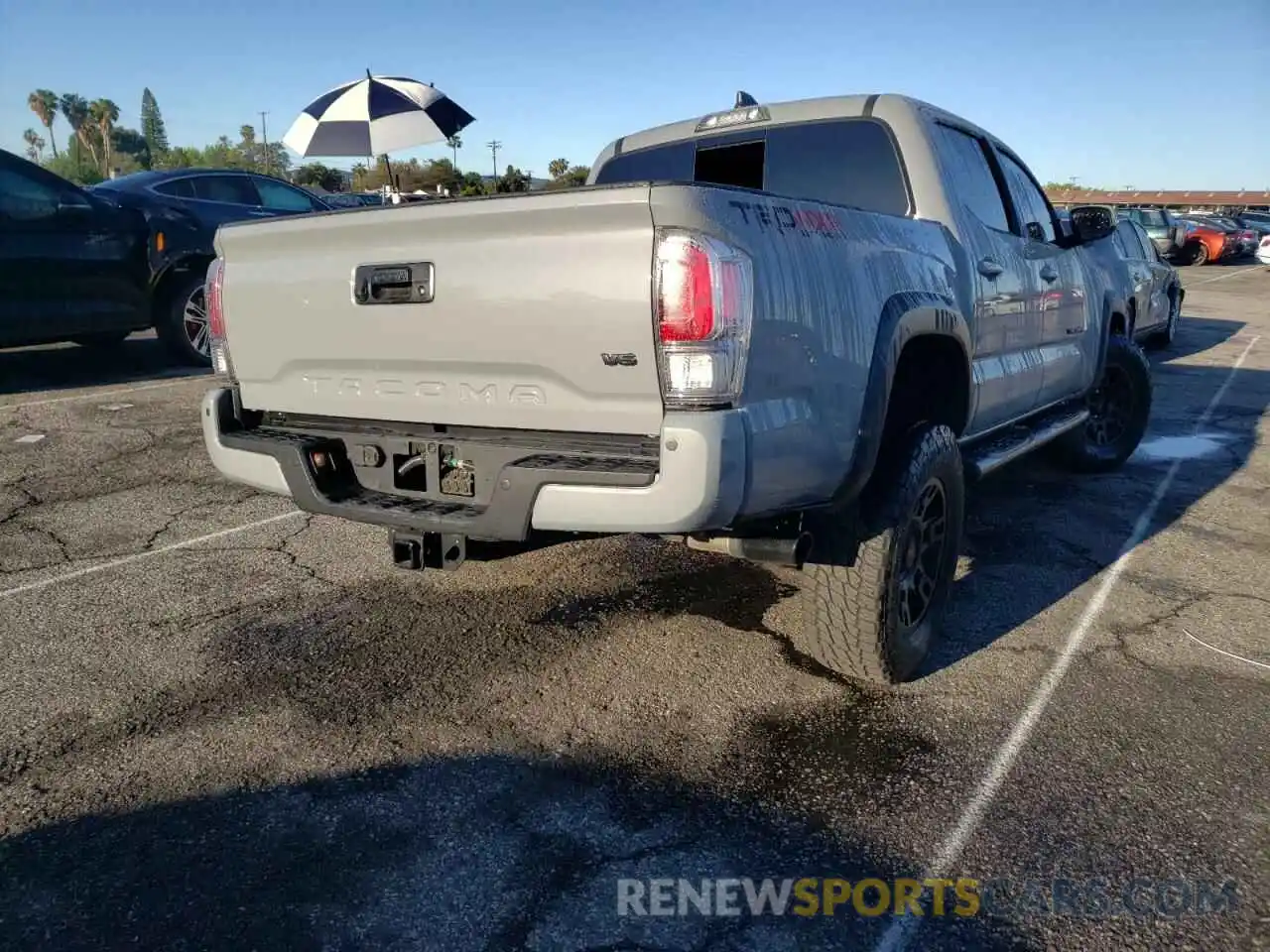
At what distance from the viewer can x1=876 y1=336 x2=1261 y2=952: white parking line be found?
A: 2.09m

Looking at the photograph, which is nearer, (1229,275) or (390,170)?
(390,170)

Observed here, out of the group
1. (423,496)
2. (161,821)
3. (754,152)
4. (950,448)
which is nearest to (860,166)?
(754,152)

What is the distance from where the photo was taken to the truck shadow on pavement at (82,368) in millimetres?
8211

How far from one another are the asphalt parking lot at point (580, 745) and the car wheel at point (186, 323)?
4.22 m

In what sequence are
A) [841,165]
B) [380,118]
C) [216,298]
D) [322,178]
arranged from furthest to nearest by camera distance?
[322,178], [380,118], [841,165], [216,298]

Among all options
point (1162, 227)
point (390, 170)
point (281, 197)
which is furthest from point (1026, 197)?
point (1162, 227)

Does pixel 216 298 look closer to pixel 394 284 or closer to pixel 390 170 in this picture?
pixel 394 284

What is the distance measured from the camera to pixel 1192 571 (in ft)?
14.5

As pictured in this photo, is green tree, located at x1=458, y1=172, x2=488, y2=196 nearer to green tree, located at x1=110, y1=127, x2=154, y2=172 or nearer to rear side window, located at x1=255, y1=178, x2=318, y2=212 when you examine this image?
rear side window, located at x1=255, y1=178, x2=318, y2=212

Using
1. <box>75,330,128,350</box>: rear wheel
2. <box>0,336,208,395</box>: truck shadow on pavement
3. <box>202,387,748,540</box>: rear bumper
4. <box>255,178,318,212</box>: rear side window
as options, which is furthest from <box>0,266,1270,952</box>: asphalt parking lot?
<box>255,178,318,212</box>: rear side window

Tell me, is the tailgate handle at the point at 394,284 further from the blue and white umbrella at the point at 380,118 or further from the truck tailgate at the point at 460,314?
the blue and white umbrella at the point at 380,118

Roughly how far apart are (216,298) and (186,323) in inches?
245

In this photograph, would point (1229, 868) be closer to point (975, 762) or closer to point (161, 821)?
point (975, 762)

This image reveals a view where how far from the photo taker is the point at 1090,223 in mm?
4961
